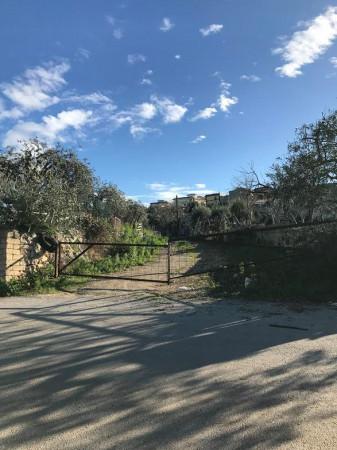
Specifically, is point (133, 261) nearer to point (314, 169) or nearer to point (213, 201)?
point (314, 169)

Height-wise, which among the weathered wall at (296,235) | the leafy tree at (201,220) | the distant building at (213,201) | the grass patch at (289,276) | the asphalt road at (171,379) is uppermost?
the distant building at (213,201)

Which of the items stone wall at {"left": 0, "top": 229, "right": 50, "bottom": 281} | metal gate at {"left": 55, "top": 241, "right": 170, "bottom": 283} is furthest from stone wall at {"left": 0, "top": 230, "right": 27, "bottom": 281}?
metal gate at {"left": 55, "top": 241, "right": 170, "bottom": 283}

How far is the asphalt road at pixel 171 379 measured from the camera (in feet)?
12.0

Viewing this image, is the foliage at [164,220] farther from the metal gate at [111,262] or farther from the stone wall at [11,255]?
the stone wall at [11,255]

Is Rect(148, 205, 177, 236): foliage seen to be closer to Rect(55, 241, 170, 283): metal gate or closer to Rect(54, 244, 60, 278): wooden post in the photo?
Rect(55, 241, 170, 283): metal gate

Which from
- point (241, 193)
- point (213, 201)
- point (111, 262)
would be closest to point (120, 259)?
point (111, 262)

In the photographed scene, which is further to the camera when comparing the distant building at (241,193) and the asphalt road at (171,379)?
the distant building at (241,193)

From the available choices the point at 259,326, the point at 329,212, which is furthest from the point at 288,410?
the point at 329,212

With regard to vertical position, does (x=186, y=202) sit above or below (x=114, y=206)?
above

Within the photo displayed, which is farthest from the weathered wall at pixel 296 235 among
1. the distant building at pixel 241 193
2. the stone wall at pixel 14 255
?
the stone wall at pixel 14 255

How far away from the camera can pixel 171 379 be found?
16.0 feet

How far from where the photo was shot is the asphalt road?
3654 millimetres

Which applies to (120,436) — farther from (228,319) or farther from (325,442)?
(228,319)

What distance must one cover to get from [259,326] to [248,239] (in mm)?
9143
